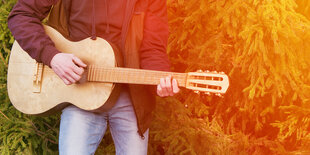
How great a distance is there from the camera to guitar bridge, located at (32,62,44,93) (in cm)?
232

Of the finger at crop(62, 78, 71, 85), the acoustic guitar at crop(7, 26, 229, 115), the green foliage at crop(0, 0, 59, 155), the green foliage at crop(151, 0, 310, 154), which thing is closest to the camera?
the acoustic guitar at crop(7, 26, 229, 115)

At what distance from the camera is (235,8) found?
101 inches

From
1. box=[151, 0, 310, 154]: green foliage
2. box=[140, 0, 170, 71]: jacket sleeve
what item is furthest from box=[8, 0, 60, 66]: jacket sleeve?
box=[151, 0, 310, 154]: green foliage

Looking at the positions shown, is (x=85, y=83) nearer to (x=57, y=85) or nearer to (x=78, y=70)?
(x=78, y=70)

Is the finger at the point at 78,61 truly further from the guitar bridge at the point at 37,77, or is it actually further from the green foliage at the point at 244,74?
the green foliage at the point at 244,74

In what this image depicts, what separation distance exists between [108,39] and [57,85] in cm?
51

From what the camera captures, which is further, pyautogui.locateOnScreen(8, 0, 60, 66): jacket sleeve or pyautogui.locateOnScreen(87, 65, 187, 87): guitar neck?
pyautogui.locateOnScreen(8, 0, 60, 66): jacket sleeve

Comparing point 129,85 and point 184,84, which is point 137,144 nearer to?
point 129,85

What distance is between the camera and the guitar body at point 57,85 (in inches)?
83.9

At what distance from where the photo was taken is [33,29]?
223cm

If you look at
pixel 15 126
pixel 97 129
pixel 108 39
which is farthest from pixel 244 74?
pixel 15 126

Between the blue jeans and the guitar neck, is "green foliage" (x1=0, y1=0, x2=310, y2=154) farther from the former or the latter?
the guitar neck

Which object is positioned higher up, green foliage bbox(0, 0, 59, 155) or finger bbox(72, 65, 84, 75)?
finger bbox(72, 65, 84, 75)

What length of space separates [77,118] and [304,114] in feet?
6.13
